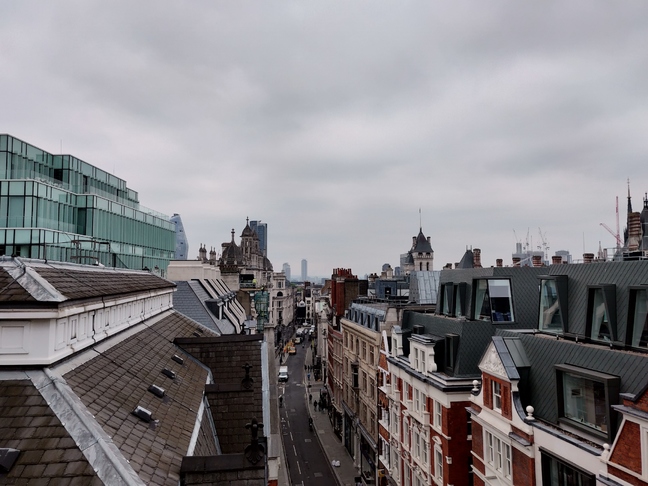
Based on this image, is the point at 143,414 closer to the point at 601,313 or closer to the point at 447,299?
the point at 601,313

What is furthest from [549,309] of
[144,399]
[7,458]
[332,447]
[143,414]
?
[332,447]

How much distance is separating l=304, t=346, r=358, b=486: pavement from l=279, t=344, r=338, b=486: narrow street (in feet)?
2.02

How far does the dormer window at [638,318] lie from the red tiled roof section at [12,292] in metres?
17.4

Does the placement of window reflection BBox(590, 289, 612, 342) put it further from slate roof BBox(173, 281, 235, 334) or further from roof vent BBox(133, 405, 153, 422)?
slate roof BBox(173, 281, 235, 334)

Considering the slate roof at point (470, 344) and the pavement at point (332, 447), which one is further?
the pavement at point (332, 447)

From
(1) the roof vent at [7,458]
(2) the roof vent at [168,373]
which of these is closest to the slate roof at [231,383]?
(2) the roof vent at [168,373]

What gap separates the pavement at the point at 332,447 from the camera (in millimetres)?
46125

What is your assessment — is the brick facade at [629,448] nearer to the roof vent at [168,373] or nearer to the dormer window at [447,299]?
the roof vent at [168,373]

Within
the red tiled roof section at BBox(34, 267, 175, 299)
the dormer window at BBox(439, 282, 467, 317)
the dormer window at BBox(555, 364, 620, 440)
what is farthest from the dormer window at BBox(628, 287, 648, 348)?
the red tiled roof section at BBox(34, 267, 175, 299)

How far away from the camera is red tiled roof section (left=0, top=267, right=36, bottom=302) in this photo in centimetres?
1009

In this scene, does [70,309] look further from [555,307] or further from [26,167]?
[26,167]

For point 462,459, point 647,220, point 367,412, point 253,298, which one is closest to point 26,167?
point 253,298

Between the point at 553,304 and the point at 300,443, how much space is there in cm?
4431

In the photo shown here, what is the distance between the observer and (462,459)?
24.1 metres
